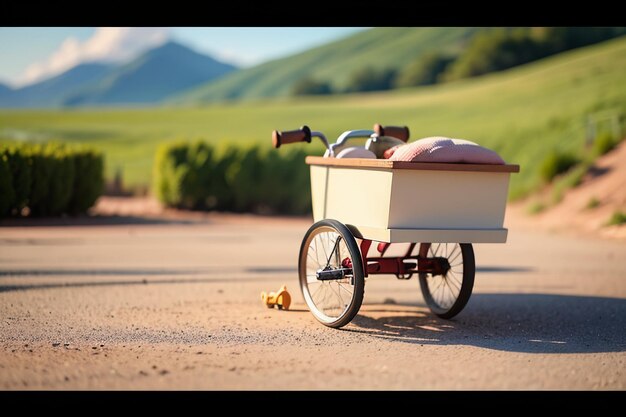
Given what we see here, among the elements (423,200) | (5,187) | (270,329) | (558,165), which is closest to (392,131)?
(423,200)

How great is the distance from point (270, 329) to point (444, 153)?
1.94 meters

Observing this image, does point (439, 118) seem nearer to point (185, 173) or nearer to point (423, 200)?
point (185, 173)

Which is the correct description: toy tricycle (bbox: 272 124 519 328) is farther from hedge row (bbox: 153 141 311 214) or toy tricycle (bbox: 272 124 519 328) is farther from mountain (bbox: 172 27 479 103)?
mountain (bbox: 172 27 479 103)

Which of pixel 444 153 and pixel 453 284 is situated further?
pixel 453 284

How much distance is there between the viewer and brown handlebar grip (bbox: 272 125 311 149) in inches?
280

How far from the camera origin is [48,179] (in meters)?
15.9

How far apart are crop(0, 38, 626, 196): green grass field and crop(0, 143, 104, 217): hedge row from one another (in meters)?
4.47

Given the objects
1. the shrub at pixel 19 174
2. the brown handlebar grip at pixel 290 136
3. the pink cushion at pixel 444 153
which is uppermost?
the brown handlebar grip at pixel 290 136

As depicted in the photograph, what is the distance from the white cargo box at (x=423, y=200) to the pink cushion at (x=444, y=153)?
0.24ft

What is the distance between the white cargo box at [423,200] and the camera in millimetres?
6109

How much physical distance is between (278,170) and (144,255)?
8476 millimetres

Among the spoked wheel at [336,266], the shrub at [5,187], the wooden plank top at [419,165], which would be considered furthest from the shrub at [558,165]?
the wooden plank top at [419,165]

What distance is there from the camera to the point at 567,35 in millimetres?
61375

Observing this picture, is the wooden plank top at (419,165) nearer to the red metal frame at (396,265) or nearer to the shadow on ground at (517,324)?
the red metal frame at (396,265)
